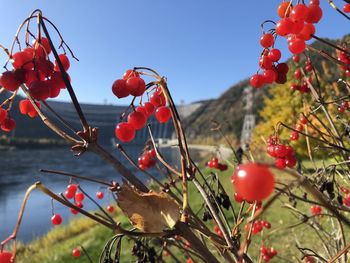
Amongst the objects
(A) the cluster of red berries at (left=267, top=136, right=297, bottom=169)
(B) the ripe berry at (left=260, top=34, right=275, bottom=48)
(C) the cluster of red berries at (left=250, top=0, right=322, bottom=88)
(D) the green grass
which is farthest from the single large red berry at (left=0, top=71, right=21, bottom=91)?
(D) the green grass

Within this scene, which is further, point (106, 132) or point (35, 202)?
point (106, 132)

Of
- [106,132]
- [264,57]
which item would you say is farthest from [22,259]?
[106,132]

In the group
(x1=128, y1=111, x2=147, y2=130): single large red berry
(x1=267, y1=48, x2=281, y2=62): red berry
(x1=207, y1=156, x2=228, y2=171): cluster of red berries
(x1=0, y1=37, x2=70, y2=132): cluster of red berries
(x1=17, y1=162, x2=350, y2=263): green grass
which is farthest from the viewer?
(x1=17, y1=162, x2=350, y2=263): green grass

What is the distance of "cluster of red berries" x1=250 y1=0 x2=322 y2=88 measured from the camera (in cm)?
115

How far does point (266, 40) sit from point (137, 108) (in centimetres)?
55

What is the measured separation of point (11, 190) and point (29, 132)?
4938 centimetres

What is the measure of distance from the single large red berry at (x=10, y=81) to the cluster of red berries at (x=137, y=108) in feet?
0.75

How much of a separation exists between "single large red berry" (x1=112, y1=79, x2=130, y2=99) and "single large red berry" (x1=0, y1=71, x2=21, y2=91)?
227 mm

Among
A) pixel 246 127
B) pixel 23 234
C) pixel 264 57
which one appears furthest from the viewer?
pixel 246 127

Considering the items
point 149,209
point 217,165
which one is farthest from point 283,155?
point 217,165

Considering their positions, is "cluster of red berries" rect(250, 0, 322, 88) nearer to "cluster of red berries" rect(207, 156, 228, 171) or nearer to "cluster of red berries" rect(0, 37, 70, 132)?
"cluster of red berries" rect(0, 37, 70, 132)

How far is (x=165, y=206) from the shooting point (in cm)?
71

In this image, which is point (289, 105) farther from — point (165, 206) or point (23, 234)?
point (165, 206)

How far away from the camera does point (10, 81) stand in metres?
0.87
